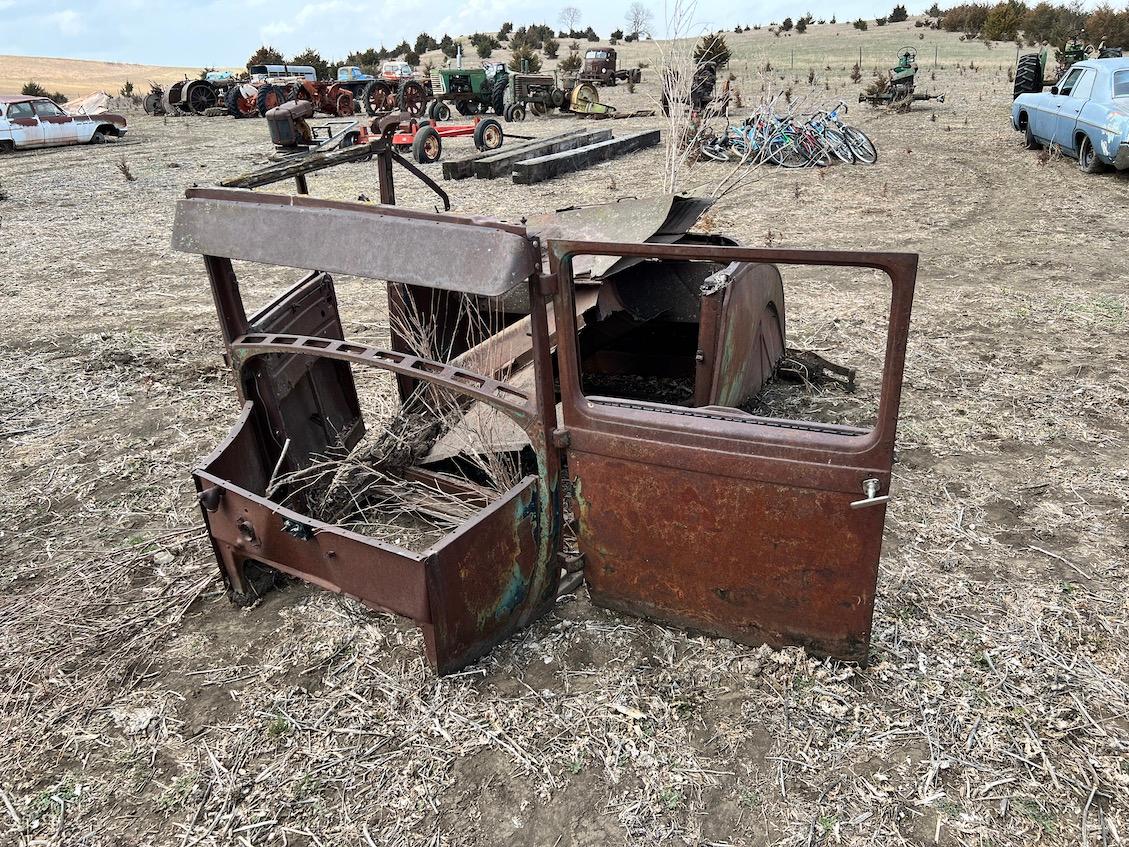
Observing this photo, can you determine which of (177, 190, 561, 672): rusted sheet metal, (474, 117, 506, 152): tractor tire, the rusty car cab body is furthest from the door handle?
(474, 117, 506, 152): tractor tire

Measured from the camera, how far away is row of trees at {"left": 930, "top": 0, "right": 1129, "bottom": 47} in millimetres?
28328

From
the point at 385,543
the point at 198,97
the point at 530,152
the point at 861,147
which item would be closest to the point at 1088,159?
the point at 861,147

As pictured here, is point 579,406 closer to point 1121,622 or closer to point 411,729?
point 411,729

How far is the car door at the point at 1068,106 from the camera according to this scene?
1023 cm

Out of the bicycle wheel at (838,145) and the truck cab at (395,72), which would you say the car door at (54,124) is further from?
Result: the bicycle wheel at (838,145)

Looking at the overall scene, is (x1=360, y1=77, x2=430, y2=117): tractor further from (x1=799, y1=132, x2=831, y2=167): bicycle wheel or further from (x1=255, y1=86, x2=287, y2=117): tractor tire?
(x1=799, y1=132, x2=831, y2=167): bicycle wheel

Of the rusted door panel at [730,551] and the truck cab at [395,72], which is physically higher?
the truck cab at [395,72]

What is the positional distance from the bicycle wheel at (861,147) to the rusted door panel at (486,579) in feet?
37.1

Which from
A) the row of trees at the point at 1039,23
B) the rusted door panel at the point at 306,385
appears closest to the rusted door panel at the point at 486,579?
the rusted door panel at the point at 306,385

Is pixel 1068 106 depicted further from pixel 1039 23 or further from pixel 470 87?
pixel 1039 23

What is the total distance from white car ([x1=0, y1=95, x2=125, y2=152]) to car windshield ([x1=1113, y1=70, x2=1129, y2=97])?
1999 centimetres

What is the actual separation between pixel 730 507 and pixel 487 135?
12953 mm

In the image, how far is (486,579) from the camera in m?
2.49

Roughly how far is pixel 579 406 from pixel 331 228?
0.95 m
